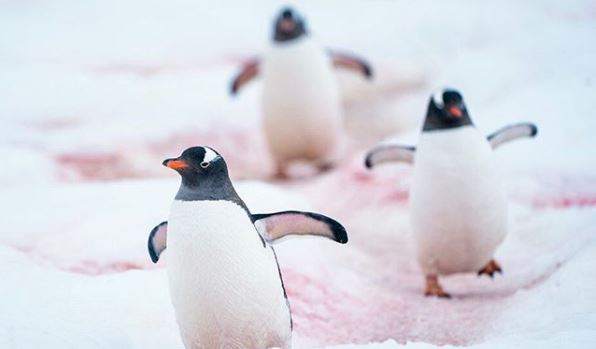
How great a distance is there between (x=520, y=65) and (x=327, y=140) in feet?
3.82

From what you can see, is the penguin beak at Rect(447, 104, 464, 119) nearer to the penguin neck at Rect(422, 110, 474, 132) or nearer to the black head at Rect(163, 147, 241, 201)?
the penguin neck at Rect(422, 110, 474, 132)

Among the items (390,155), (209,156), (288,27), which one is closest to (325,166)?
(288,27)

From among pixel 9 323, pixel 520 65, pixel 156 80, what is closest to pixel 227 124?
pixel 156 80

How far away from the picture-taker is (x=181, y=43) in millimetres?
7066

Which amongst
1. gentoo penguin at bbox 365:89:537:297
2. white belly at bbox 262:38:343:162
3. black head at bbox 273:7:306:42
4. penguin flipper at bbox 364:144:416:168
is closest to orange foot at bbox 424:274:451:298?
gentoo penguin at bbox 365:89:537:297

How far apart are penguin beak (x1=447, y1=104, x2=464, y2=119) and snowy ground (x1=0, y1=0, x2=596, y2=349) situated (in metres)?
0.61

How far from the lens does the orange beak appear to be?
3439 millimetres

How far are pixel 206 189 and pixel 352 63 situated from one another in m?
3.43

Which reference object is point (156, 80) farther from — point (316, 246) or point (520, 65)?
point (316, 246)

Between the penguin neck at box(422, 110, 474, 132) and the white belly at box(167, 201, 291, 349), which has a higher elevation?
the penguin neck at box(422, 110, 474, 132)

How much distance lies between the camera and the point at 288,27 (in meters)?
5.37

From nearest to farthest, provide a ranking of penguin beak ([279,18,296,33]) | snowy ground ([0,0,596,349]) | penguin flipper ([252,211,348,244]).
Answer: penguin flipper ([252,211,348,244]) → snowy ground ([0,0,596,349]) → penguin beak ([279,18,296,33])

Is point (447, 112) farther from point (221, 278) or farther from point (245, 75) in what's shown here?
point (245, 75)

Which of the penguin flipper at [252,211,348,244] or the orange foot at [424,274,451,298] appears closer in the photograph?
the penguin flipper at [252,211,348,244]
